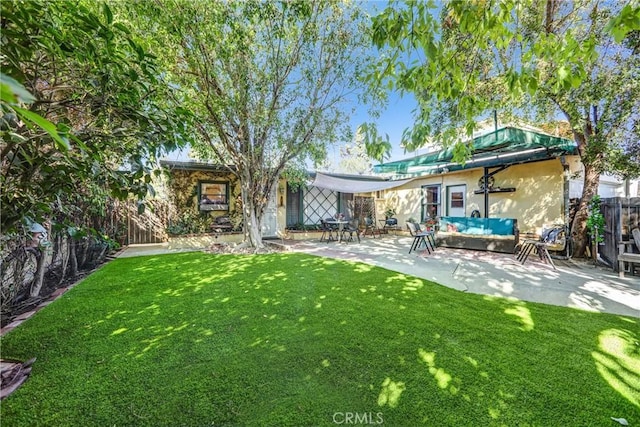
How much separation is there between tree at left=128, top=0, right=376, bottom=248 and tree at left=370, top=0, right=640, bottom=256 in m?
2.61

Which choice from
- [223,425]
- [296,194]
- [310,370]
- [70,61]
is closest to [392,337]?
[310,370]

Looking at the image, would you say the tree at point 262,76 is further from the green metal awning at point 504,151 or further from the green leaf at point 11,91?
the green leaf at point 11,91

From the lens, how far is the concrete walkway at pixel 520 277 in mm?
3721

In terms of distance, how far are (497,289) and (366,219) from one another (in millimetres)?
8941

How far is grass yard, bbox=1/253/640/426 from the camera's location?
1726 millimetres

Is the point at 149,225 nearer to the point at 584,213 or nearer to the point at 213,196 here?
the point at 213,196

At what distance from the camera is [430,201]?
37.2 feet

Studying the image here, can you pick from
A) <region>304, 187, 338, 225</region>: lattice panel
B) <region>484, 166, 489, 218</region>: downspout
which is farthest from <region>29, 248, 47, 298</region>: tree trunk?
<region>484, 166, 489, 218</region>: downspout

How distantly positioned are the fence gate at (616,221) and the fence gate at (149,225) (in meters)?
11.4

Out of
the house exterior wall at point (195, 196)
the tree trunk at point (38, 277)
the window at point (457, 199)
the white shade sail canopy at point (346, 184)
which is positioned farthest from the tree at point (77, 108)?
the window at point (457, 199)

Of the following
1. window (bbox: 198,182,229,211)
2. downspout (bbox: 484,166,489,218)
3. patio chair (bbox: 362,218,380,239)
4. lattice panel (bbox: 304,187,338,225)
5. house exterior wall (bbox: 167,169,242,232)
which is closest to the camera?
downspout (bbox: 484,166,489,218)

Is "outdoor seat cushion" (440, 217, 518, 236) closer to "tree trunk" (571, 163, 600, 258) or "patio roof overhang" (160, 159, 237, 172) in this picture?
A: "tree trunk" (571, 163, 600, 258)

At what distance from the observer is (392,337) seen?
2648mm

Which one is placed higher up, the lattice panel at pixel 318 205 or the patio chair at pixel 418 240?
the lattice panel at pixel 318 205
